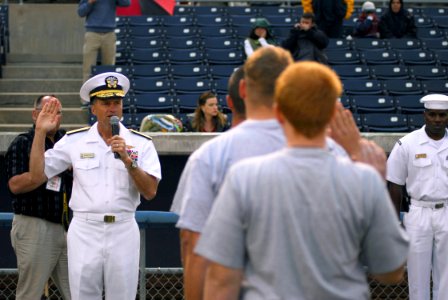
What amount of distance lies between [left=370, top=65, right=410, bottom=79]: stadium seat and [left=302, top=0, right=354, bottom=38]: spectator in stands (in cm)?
109

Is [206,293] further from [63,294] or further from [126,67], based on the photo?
[126,67]

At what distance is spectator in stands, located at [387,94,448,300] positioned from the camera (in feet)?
26.9

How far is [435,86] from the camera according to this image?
14.2 metres

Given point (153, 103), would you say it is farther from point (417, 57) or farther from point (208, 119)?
point (417, 57)

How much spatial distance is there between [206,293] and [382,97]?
33.7ft

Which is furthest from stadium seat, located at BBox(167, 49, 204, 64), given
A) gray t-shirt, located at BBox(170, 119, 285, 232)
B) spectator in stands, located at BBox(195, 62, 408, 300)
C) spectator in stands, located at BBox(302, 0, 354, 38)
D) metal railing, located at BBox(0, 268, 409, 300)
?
spectator in stands, located at BBox(195, 62, 408, 300)

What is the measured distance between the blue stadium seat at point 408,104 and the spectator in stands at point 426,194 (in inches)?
202

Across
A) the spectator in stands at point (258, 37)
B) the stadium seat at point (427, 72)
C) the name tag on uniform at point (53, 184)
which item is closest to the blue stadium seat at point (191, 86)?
the spectator in stands at point (258, 37)

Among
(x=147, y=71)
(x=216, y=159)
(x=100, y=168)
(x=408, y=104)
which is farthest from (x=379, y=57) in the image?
(x=216, y=159)

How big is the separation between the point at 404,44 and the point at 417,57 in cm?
58

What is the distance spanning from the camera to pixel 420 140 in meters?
8.38

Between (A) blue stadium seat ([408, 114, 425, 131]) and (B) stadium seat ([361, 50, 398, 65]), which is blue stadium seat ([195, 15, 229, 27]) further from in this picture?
(A) blue stadium seat ([408, 114, 425, 131])

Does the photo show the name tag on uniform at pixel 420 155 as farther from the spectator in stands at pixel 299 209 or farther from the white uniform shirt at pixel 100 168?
the spectator in stands at pixel 299 209

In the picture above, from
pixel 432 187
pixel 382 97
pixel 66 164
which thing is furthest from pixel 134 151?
pixel 382 97
